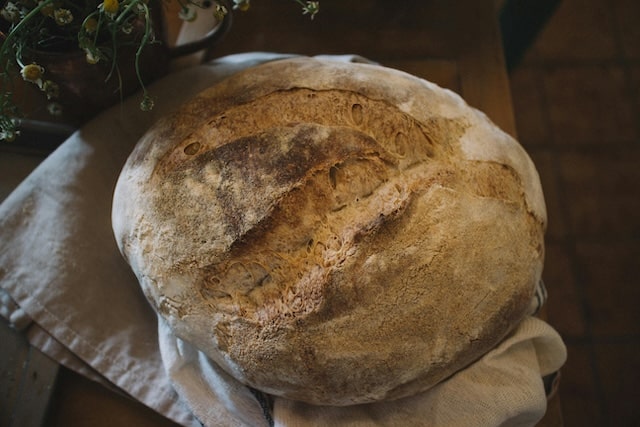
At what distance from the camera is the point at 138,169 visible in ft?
2.51

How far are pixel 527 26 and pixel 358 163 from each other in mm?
701

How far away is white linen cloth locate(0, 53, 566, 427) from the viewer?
0.77m

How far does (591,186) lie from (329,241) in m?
1.15

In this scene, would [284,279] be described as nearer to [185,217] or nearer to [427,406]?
[185,217]

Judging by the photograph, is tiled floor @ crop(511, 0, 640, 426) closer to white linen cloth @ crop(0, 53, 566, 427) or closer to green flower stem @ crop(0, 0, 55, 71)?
white linen cloth @ crop(0, 53, 566, 427)

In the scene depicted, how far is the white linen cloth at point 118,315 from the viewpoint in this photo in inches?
30.3

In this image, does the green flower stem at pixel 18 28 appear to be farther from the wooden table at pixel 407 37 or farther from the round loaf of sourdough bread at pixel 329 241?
the wooden table at pixel 407 37

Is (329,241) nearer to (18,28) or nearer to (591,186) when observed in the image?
(18,28)

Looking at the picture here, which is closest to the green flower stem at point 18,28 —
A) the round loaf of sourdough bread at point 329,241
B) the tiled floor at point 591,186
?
the round loaf of sourdough bread at point 329,241

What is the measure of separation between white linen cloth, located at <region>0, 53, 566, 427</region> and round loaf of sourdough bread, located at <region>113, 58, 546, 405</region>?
0.06m

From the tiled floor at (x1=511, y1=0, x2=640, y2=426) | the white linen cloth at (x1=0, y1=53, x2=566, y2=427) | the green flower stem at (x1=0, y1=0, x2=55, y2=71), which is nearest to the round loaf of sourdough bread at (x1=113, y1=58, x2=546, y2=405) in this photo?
the white linen cloth at (x1=0, y1=53, x2=566, y2=427)

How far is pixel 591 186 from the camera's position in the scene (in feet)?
5.20

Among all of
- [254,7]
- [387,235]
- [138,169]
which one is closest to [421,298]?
[387,235]

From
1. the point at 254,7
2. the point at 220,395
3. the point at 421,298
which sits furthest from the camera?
the point at 254,7
